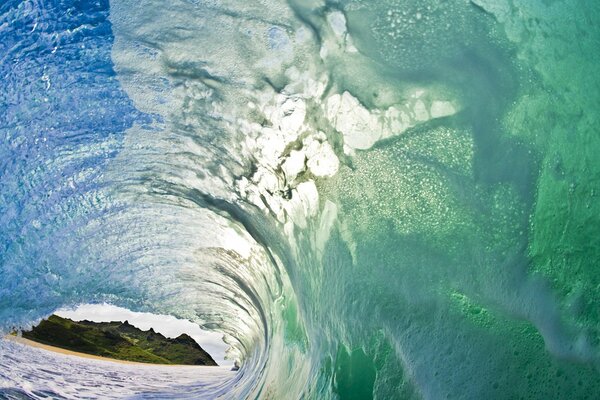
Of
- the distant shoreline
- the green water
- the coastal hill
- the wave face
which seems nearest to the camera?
the green water

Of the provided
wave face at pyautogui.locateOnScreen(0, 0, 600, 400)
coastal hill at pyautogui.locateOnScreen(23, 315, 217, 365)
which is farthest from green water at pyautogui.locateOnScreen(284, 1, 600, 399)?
coastal hill at pyautogui.locateOnScreen(23, 315, 217, 365)

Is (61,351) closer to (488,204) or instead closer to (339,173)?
(339,173)

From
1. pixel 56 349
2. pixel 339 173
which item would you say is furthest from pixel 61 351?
pixel 339 173

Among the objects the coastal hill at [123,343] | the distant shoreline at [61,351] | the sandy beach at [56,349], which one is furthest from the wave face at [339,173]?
the coastal hill at [123,343]

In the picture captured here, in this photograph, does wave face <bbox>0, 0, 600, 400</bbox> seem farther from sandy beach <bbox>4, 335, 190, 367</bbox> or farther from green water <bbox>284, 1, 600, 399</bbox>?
sandy beach <bbox>4, 335, 190, 367</bbox>

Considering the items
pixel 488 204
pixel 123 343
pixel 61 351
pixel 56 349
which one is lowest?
pixel 123 343
